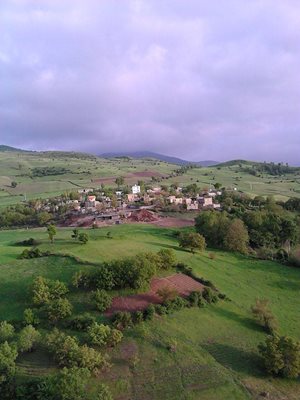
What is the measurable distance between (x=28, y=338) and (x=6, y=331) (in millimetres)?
2711

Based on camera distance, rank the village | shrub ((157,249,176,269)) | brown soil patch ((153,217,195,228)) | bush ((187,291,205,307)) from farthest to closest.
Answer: the village → brown soil patch ((153,217,195,228)) → shrub ((157,249,176,269)) → bush ((187,291,205,307))

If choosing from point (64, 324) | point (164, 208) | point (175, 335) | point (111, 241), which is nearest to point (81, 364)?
point (64, 324)

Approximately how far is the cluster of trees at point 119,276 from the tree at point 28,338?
958cm

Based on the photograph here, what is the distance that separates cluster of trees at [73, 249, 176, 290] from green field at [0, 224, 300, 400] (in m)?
2.19

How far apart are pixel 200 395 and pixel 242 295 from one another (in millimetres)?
21790

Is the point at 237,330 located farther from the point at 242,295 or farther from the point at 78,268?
the point at 78,268

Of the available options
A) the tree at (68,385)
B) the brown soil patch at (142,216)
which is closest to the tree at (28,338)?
the tree at (68,385)

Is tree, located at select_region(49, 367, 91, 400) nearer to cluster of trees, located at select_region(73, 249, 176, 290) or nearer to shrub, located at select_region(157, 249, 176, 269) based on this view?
cluster of trees, located at select_region(73, 249, 176, 290)

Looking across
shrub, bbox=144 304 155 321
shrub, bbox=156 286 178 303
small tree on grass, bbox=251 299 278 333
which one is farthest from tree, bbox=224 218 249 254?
shrub, bbox=144 304 155 321

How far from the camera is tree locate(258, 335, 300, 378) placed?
40.4 m

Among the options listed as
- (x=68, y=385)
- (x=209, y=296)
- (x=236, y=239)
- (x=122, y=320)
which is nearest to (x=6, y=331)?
(x=68, y=385)

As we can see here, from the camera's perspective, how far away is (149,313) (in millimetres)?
46938

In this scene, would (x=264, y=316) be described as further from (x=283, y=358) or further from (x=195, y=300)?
(x=283, y=358)

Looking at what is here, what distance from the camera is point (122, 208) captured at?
124000 mm
